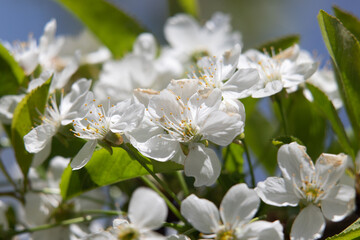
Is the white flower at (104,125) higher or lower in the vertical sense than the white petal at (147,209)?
higher

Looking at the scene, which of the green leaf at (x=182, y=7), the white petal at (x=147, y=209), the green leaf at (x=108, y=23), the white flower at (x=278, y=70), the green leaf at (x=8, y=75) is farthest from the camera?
the green leaf at (x=182, y=7)

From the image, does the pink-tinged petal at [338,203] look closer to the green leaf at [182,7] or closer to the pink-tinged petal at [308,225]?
the pink-tinged petal at [308,225]

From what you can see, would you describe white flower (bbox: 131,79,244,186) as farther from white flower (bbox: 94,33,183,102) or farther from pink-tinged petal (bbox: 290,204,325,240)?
white flower (bbox: 94,33,183,102)

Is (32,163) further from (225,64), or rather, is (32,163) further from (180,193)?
(225,64)

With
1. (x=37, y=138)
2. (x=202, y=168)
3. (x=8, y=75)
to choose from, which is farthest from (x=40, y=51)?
(x=202, y=168)

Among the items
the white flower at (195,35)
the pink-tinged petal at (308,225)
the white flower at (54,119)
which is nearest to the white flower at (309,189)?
the pink-tinged petal at (308,225)

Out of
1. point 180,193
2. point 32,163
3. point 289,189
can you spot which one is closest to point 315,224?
point 289,189

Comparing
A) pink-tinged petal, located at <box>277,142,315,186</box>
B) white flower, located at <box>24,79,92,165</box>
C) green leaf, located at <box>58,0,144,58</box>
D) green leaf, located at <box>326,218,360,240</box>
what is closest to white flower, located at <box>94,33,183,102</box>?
green leaf, located at <box>58,0,144,58</box>

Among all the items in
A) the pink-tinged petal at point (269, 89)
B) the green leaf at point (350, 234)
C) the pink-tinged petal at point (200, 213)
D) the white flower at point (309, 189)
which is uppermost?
the pink-tinged petal at point (269, 89)
